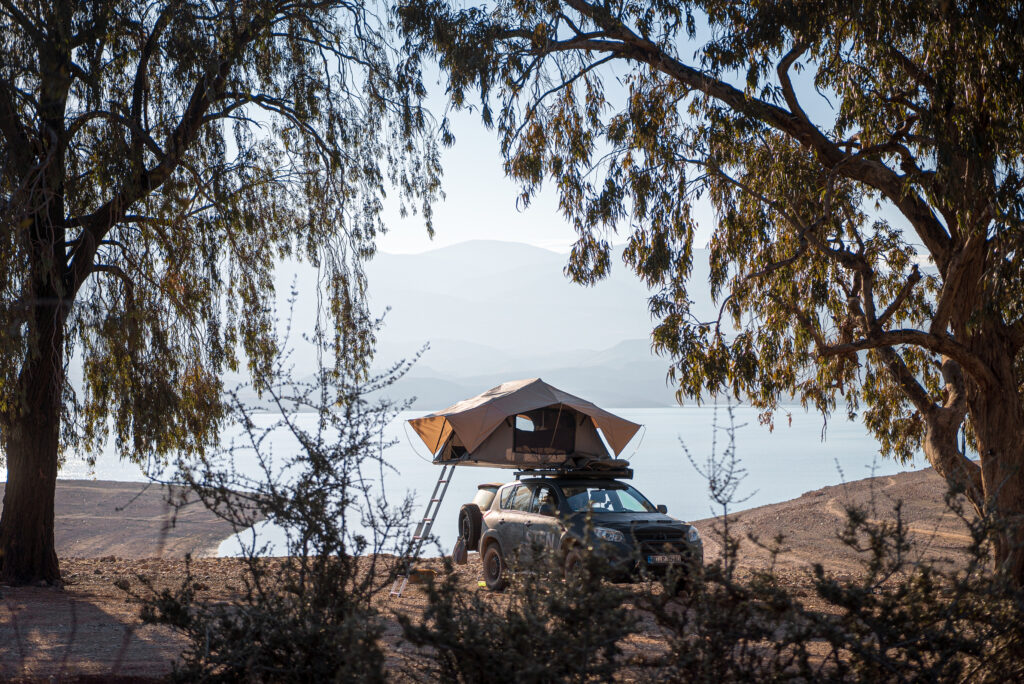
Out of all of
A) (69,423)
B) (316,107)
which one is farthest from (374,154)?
(69,423)

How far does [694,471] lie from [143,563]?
1070 centimetres

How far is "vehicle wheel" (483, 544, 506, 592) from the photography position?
42.7 ft

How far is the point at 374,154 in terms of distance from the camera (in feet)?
42.4

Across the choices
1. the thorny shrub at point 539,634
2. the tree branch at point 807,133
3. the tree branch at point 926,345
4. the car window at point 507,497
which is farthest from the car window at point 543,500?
the thorny shrub at point 539,634

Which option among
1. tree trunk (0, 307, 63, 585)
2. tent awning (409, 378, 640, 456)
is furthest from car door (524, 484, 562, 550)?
tree trunk (0, 307, 63, 585)

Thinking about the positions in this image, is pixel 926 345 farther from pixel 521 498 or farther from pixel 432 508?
pixel 432 508

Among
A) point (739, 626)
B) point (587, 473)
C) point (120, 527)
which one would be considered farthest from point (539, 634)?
point (120, 527)

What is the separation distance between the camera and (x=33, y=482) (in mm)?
11812

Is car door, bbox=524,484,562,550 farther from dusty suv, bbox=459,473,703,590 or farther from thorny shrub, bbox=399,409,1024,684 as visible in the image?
thorny shrub, bbox=399,409,1024,684

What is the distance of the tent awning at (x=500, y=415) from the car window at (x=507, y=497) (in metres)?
0.85

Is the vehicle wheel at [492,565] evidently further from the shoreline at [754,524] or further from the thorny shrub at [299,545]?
the thorny shrub at [299,545]

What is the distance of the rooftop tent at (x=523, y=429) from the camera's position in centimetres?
1381

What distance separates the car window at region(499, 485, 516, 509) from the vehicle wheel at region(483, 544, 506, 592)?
676mm

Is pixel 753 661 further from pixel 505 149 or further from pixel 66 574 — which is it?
pixel 66 574
